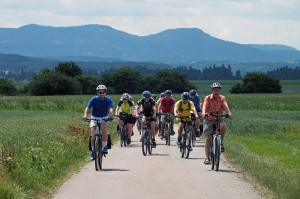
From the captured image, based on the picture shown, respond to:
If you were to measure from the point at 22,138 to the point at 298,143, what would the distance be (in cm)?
1603

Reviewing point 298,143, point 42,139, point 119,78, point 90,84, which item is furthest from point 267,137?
point 119,78

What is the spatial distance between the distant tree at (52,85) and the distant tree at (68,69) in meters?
21.4

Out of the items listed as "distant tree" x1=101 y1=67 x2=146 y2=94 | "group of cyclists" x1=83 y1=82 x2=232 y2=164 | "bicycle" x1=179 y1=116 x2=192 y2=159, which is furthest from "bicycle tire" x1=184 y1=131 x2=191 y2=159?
"distant tree" x1=101 y1=67 x2=146 y2=94

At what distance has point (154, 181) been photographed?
13.7 meters

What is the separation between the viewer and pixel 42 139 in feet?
64.5

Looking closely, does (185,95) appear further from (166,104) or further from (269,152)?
(269,152)

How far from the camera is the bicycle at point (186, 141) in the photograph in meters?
19.2

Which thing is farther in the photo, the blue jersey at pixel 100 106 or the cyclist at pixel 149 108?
the cyclist at pixel 149 108

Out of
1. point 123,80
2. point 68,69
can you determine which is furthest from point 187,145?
point 123,80

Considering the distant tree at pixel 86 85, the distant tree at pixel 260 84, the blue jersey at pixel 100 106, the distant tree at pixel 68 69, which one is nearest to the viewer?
the blue jersey at pixel 100 106

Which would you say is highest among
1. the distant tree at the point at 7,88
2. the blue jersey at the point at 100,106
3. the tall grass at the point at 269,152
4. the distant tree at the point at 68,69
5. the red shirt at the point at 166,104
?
the blue jersey at the point at 100,106

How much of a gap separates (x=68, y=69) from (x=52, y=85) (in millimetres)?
24196

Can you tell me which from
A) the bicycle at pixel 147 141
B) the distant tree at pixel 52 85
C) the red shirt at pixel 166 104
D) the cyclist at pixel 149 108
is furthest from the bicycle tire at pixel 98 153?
the distant tree at pixel 52 85

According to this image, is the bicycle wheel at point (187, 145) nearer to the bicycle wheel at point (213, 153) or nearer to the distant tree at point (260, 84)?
the bicycle wheel at point (213, 153)
